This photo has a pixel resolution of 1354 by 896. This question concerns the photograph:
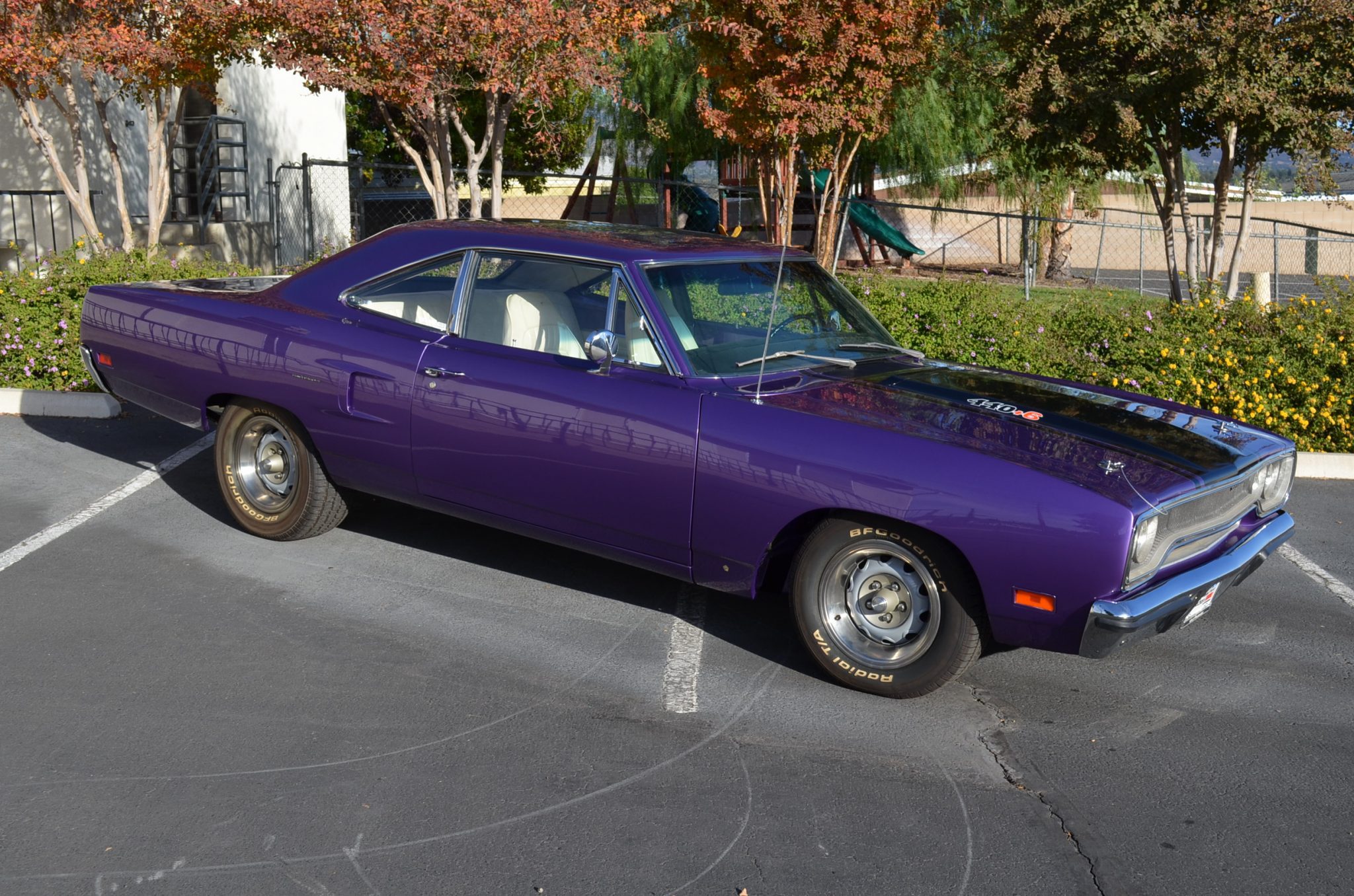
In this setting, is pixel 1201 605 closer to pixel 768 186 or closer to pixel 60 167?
pixel 768 186

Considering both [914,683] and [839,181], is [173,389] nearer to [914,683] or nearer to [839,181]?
[914,683]

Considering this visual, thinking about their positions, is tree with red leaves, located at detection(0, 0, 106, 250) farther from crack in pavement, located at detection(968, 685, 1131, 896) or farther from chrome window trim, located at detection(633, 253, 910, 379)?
crack in pavement, located at detection(968, 685, 1131, 896)

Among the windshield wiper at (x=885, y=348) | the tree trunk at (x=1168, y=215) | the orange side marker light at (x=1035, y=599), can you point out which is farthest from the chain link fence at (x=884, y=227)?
the orange side marker light at (x=1035, y=599)

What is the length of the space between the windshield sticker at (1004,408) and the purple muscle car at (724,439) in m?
0.03

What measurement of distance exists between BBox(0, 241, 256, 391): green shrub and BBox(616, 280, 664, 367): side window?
219 inches

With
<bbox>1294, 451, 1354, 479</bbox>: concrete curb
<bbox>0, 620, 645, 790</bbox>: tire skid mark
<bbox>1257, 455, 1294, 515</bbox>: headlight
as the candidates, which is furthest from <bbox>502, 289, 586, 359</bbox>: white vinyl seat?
<bbox>1294, 451, 1354, 479</bbox>: concrete curb

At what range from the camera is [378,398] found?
571cm

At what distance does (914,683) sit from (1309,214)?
1356 inches

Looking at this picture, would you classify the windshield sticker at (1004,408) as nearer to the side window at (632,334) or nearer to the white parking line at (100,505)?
the side window at (632,334)

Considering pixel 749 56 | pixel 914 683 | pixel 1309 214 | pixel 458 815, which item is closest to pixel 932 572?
pixel 914 683

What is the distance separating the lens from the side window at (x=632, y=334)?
17.0 ft

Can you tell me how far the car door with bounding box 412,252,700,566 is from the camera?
498 cm

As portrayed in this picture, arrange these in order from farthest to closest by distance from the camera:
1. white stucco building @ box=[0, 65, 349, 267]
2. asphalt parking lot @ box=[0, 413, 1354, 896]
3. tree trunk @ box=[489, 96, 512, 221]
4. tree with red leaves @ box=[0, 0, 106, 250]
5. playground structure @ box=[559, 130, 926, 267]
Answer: playground structure @ box=[559, 130, 926, 267] → white stucco building @ box=[0, 65, 349, 267] → tree trunk @ box=[489, 96, 512, 221] → tree with red leaves @ box=[0, 0, 106, 250] → asphalt parking lot @ box=[0, 413, 1354, 896]

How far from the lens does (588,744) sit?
4.36 meters
